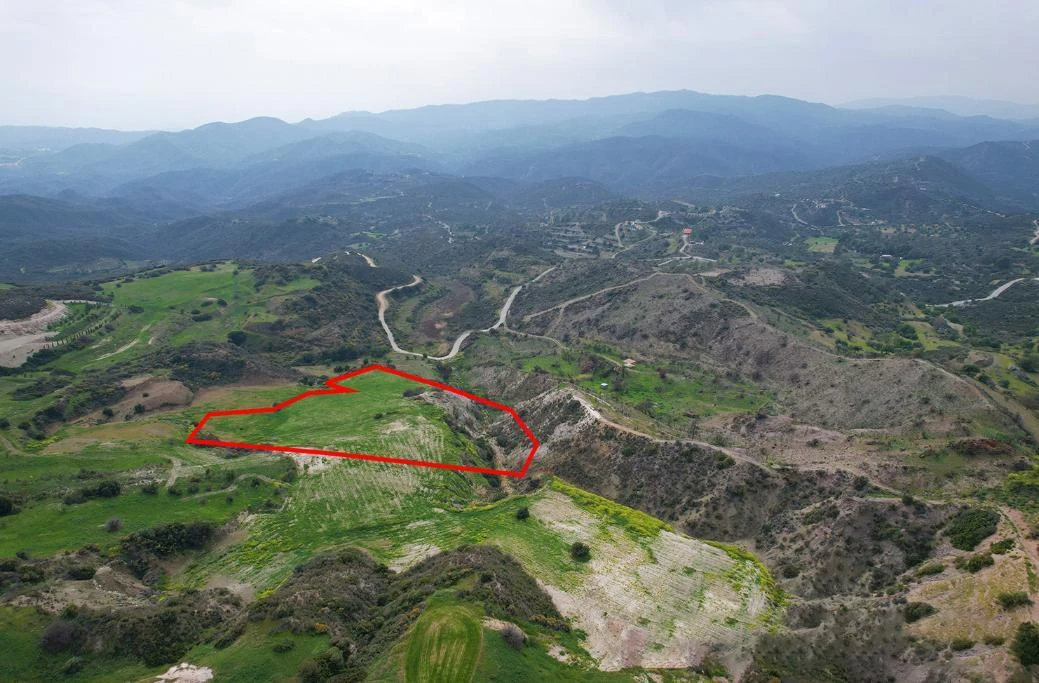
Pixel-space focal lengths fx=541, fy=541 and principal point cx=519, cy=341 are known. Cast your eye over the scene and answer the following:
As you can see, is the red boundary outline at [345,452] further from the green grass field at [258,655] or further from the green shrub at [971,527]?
the green shrub at [971,527]

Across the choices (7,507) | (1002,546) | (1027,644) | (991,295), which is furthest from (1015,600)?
Answer: (991,295)

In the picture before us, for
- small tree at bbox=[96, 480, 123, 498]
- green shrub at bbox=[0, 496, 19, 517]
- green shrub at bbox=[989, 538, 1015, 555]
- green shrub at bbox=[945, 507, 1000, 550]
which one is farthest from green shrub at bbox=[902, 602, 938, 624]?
green shrub at bbox=[0, 496, 19, 517]

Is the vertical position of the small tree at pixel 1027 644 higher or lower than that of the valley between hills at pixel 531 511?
higher

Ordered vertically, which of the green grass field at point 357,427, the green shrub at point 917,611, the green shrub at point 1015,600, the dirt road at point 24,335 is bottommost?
the green grass field at point 357,427

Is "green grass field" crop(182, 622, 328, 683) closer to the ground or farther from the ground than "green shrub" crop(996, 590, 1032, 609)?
closer to the ground

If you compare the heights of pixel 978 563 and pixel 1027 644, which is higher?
pixel 1027 644

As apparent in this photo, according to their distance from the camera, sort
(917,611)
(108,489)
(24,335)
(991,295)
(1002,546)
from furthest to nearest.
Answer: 1. (991,295)
2. (24,335)
3. (108,489)
4. (1002,546)
5. (917,611)

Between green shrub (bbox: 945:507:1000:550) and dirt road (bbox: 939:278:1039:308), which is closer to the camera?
green shrub (bbox: 945:507:1000:550)

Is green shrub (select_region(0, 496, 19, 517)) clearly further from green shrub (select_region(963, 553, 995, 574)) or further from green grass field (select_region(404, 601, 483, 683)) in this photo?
green shrub (select_region(963, 553, 995, 574))

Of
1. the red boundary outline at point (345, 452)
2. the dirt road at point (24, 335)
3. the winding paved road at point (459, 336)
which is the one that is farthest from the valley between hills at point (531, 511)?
the winding paved road at point (459, 336)

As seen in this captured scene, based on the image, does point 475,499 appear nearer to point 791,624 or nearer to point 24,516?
point 791,624

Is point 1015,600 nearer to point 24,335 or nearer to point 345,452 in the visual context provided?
point 345,452

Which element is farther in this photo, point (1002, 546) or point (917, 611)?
point (1002, 546)
